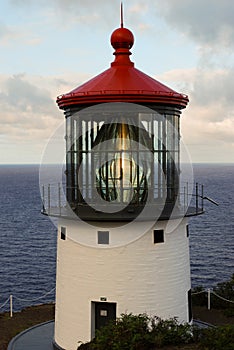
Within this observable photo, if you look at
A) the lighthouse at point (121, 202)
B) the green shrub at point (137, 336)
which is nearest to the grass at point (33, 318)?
the lighthouse at point (121, 202)

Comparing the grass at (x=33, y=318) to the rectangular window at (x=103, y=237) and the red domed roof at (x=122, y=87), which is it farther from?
the red domed roof at (x=122, y=87)

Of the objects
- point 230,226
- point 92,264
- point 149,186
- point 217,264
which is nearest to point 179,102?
point 149,186

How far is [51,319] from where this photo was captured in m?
16.7

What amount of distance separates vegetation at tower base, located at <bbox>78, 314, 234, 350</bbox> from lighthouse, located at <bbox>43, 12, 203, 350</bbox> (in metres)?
2.55

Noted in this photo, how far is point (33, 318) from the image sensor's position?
16.8 meters

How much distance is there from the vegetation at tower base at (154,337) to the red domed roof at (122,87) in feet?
15.3

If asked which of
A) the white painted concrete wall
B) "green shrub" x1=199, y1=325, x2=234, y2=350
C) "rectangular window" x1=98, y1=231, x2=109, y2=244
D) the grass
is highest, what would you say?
"rectangular window" x1=98, y1=231, x2=109, y2=244

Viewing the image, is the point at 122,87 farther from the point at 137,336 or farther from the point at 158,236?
the point at 137,336

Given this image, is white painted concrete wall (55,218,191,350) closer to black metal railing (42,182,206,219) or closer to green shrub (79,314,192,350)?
black metal railing (42,182,206,219)

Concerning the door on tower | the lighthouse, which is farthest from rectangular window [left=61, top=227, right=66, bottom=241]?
the door on tower

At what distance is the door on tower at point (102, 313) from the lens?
1237cm

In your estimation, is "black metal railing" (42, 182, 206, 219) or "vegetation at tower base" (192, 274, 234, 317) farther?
"vegetation at tower base" (192, 274, 234, 317)

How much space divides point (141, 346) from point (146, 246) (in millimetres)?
3333

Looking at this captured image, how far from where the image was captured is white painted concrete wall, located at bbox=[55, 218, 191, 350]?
39.9ft
